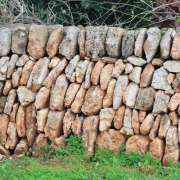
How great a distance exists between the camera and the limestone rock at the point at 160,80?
4.26m

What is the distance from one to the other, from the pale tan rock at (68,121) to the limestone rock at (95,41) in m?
0.83

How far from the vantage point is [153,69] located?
4363mm

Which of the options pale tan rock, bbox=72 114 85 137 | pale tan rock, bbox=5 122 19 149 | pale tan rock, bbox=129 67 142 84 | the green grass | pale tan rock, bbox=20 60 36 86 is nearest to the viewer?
the green grass

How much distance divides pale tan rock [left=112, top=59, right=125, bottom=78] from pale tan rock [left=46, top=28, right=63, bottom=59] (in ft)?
2.96

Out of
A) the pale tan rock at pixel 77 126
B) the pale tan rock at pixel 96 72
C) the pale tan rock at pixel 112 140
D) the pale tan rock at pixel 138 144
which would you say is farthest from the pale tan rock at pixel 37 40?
the pale tan rock at pixel 138 144

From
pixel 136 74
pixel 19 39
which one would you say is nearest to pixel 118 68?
pixel 136 74

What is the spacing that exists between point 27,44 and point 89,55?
98 cm

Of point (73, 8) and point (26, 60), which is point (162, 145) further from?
point (73, 8)

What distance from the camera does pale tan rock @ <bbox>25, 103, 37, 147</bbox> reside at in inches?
196

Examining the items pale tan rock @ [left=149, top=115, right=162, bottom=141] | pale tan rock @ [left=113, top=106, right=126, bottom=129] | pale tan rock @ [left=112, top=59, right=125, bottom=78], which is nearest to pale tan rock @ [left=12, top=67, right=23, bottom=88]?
pale tan rock @ [left=112, top=59, right=125, bottom=78]

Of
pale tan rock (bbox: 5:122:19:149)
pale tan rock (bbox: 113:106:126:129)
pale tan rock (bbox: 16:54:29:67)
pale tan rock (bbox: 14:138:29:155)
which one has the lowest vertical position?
pale tan rock (bbox: 14:138:29:155)

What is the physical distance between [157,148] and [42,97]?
170 centimetres

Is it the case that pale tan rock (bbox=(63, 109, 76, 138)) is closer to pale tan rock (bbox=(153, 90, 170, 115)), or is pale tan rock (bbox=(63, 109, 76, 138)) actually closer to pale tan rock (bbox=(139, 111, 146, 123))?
pale tan rock (bbox=(139, 111, 146, 123))

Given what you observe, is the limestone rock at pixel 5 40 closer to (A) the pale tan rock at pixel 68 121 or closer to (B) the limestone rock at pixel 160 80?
(A) the pale tan rock at pixel 68 121
